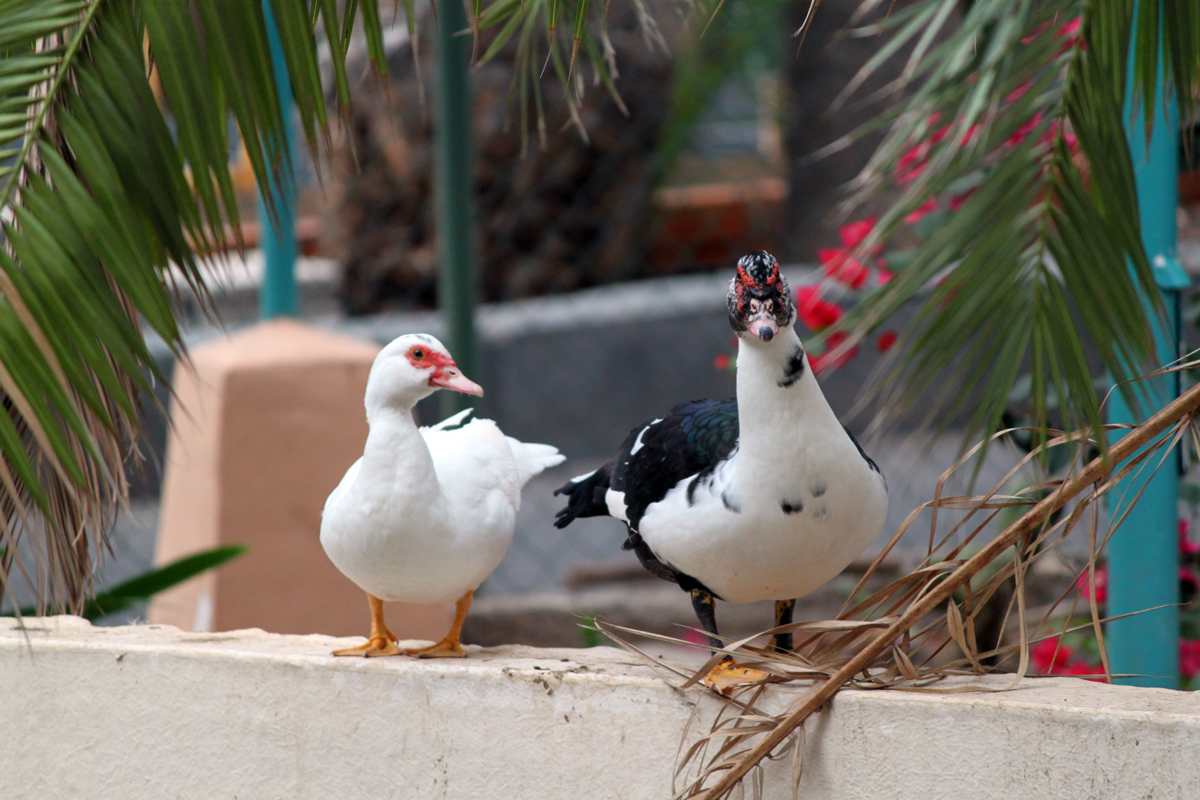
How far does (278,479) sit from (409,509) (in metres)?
1.28

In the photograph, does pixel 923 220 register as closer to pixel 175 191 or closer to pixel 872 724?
pixel 872 724

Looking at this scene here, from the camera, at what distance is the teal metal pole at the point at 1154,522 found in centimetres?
180

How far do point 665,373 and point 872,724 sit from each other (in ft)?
10.2

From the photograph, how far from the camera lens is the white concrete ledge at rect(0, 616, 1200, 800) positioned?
117cm

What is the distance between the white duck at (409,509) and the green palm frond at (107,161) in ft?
1.13

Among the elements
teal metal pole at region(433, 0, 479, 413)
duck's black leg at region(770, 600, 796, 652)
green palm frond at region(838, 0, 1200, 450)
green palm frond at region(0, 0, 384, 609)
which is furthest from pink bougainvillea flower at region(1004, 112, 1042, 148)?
teal metal pole at region(433, 0, 479, 413)

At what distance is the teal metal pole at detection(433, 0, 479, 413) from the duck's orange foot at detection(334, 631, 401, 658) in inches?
48.1

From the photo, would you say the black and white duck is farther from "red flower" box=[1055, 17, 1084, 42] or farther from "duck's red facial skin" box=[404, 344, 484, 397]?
"red flower" box=[1055, 17, 1084, 42]

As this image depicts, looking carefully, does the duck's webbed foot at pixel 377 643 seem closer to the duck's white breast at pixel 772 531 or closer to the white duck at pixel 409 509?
the white duck at pixel 409 509

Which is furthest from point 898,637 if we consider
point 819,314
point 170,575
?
point 170,575

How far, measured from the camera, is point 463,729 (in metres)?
1.40

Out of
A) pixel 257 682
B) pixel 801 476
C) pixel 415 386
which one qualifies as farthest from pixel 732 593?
pixel 257 682

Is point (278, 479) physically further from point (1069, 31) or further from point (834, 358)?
point (1069, 31)

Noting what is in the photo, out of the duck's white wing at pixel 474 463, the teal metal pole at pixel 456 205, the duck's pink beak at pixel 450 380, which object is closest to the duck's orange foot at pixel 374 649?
the duck's white wing at pixel 474 463
